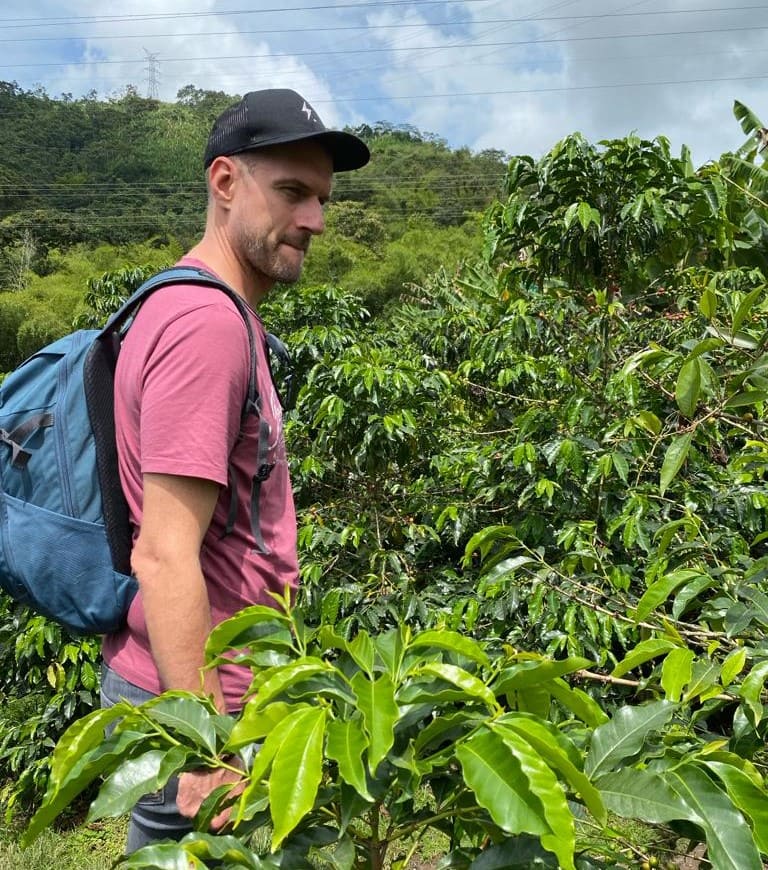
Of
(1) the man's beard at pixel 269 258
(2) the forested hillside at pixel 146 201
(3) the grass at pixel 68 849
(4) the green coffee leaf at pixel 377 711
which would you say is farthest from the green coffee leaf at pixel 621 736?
(2) the forested hillside at pixel 146 201

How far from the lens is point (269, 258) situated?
4.52 feet

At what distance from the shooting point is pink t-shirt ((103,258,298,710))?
3.75 feet

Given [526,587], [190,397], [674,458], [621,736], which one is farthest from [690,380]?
[526,587]

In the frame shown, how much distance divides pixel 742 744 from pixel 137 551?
2.84 ft

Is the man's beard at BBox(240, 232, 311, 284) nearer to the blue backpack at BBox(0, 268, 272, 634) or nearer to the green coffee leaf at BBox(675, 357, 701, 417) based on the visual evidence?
the blue backpack at BBox(0, 268, 272, 634)

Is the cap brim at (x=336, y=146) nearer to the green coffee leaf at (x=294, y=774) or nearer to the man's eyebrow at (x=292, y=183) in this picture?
the man's eyebrow at (x=292, y=183)

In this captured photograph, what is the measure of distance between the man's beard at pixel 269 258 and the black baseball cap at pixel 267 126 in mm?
155

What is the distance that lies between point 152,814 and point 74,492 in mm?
518

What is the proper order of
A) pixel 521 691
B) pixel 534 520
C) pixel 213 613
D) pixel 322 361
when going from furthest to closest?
pixel 322 361 → pixel 534 520 → pixel 213 613 → pixel 521 691

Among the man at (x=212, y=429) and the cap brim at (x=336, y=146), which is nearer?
the man at (x=212, y=429)

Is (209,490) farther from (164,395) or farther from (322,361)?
(322,361)

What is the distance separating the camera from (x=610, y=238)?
3.25 meters

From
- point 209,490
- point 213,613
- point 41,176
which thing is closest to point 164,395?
point 209,490

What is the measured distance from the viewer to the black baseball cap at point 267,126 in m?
1.33
